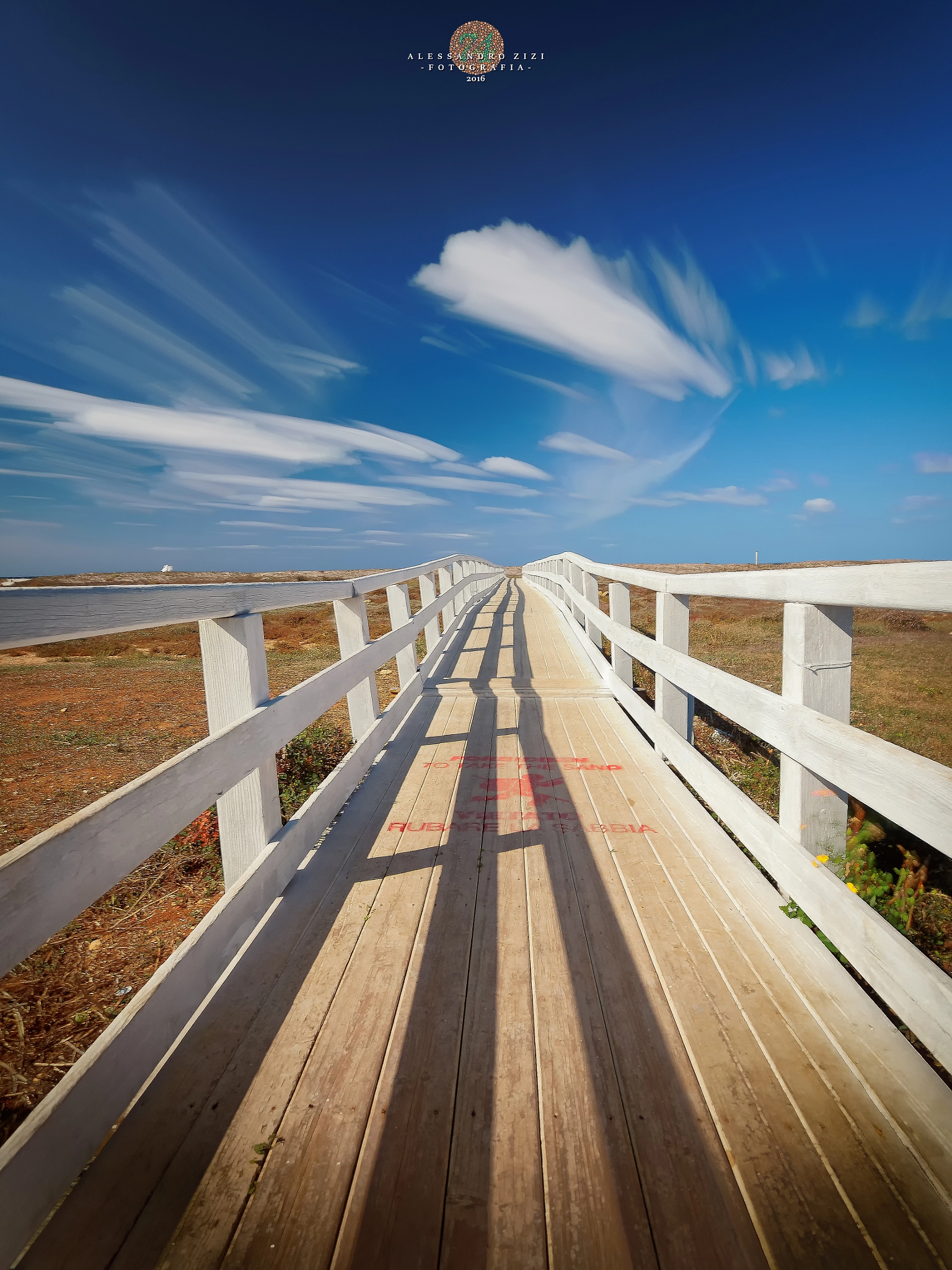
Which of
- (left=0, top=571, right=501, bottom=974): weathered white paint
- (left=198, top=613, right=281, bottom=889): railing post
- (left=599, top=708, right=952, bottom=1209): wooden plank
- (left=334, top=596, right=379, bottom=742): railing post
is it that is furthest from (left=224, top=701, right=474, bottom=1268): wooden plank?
(left=334, top=596, right=379, bottom=742): railing post

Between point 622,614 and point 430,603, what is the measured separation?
2.45 metres

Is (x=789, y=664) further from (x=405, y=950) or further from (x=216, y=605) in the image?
(x=216, y=605)

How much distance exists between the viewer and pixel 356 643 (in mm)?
3512

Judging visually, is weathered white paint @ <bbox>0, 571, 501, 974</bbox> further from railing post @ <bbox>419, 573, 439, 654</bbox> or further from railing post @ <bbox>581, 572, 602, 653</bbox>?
railing post @ <bbox>581, 572, 602, 653</bbox>

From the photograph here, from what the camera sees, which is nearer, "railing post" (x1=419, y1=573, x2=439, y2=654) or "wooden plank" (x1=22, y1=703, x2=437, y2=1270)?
"wooden plank" (x1=22, y1=703, x2=437, y2=1270)

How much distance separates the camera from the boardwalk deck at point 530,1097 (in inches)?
44.2

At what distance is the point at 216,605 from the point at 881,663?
26.9 feet

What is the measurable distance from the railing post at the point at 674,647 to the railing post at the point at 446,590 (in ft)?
14.3

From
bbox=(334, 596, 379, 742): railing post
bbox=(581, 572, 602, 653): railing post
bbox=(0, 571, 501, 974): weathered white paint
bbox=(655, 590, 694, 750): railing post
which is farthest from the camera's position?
bbox=(581, 572, 602, 653): railing post

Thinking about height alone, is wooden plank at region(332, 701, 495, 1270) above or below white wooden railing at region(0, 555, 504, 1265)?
below

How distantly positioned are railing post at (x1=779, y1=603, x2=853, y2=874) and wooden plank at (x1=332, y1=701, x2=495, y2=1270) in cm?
123

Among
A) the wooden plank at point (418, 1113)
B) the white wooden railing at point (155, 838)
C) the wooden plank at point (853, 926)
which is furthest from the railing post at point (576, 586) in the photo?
the wooden plank at point (418, 1113)

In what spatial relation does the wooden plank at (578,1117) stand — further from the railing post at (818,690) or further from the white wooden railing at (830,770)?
the railing post at (818,690)

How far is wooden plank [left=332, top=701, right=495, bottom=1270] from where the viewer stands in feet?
3.68
